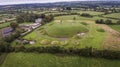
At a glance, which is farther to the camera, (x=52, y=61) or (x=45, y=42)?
(x=45, y=42)

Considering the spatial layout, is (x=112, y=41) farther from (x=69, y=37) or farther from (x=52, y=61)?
(x=52, y=61)

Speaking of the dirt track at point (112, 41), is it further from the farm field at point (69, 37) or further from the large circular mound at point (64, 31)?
the large circular mound at point (64, 31)

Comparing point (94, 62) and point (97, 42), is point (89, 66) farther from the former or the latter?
point (97, 42)

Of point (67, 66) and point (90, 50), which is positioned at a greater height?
point (90, 50)

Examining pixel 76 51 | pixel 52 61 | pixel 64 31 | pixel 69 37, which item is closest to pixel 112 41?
pixel 69 37

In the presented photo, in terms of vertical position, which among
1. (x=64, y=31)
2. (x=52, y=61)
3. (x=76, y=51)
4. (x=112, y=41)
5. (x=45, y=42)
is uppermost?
(x=64, y=31)

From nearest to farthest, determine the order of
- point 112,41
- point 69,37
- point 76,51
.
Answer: point 76,51 → point 112,41 → point 69,37

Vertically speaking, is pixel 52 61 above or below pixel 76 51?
below

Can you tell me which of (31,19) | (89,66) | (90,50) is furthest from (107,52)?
(31,19)

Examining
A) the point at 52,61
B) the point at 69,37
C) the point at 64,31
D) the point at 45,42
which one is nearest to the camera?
the point at 52,61
